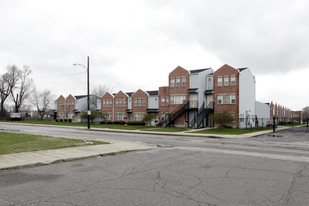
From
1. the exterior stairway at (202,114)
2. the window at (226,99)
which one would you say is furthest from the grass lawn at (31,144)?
the window at (226,99)

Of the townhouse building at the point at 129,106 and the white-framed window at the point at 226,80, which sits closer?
the white-framed window at the point at 226,80

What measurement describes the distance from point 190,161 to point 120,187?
13.6 ft

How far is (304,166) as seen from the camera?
848 centimetres

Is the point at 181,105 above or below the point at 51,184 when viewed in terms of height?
above

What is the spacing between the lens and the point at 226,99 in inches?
1494

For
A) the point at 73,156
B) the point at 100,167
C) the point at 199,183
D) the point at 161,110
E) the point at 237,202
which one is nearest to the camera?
the point at 237,202

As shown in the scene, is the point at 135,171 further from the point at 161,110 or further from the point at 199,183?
the point at 161,110

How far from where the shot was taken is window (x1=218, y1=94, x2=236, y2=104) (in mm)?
37406

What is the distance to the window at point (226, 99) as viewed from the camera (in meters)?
37.4

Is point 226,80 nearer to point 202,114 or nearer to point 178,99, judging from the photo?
point 202,114

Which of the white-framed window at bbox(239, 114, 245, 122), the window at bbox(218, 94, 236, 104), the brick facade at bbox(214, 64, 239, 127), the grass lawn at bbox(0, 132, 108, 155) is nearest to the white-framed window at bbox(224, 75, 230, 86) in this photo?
the brick facade at bbox(214, 64, 239, 127)

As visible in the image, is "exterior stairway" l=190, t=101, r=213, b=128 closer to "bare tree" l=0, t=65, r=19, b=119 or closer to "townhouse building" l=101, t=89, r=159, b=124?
"townhouse building" l=101, t=89, r=159, b=124

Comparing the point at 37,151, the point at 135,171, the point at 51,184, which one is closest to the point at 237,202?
the point at 135,171

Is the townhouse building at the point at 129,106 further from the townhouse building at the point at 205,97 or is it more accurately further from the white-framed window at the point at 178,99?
the white-framed window at the point at 178,99
